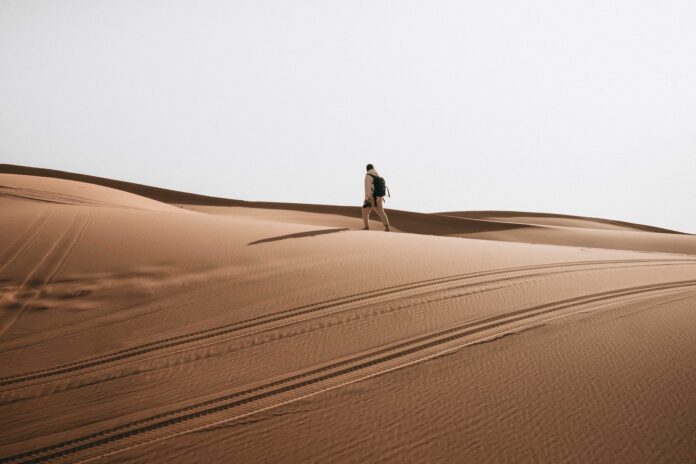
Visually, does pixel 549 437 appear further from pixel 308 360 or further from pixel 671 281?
pixel 671 281

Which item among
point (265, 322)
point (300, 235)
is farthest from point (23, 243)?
point (265, 322)

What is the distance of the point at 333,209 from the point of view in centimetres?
2450

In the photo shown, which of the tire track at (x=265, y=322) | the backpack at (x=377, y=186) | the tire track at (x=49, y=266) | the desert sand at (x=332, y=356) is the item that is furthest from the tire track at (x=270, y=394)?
the backpack at (x=377, y=186)

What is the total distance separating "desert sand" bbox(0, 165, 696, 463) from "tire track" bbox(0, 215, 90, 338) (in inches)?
1.0

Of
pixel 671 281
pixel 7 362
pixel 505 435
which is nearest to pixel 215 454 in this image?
pixel 505 435

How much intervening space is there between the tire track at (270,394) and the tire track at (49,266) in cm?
169

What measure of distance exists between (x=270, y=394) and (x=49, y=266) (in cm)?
338

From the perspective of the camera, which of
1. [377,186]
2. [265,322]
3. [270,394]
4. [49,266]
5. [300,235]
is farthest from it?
[377,186]

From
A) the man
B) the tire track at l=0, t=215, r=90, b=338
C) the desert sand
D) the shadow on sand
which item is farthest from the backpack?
the tire track at l=0, t=215, r=90, b=338

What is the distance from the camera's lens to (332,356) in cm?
284

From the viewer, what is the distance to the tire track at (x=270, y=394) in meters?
2.00

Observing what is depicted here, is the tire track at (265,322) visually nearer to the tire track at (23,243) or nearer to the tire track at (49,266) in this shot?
the tire track at (49,266)

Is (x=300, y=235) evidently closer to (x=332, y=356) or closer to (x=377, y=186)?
(x=377, y=186)

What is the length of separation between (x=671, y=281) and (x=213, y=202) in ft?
77.2
